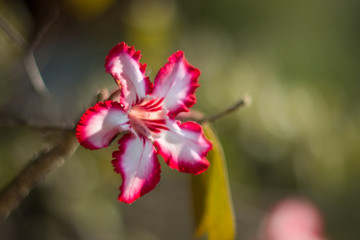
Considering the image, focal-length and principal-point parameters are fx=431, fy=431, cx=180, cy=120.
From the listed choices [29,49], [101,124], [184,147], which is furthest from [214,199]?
[29,49]

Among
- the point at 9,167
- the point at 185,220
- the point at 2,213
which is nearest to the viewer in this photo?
the point at 2,213

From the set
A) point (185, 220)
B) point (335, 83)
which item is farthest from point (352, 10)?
point (185, 220)

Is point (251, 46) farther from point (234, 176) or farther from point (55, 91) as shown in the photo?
point (55, 91)

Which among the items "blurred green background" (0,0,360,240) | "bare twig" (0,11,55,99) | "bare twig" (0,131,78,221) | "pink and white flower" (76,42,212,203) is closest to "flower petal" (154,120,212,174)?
"pink and white flower" (76,42,212,203)

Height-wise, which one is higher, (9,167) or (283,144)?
(9,167)

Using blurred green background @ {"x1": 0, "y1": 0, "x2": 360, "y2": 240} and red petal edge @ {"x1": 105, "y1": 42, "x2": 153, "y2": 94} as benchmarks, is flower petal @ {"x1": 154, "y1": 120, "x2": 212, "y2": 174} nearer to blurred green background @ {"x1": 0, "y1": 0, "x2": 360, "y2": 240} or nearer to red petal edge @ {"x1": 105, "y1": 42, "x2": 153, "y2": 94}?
red petal edge @ {"x1": 105, "y1": 42, "x2": 153, "y2": 94}

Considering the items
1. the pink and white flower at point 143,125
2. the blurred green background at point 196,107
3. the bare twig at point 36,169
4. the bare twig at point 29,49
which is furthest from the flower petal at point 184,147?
the blurred green background at point 196,107
